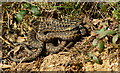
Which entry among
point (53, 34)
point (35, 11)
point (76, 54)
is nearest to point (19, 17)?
point (35, 11)

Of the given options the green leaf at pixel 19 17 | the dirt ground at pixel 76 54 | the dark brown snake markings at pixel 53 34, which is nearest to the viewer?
the dirt ground at pixel 76 54

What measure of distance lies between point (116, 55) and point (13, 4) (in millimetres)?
3525

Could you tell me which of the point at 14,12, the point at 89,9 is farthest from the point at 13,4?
the point at 89,9

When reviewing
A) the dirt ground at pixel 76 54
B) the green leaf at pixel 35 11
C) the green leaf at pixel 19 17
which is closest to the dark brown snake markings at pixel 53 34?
the dirt ground at pixel 76 54

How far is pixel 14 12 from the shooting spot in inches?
259

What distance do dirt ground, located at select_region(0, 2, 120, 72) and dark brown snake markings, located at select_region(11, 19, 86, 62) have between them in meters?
0.15

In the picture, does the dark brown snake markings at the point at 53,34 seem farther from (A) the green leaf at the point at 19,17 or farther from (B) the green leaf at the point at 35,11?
(A) the green leaf at the point at 19,17

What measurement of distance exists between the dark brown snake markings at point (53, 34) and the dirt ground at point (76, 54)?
155mm

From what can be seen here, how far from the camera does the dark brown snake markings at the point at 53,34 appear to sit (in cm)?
553

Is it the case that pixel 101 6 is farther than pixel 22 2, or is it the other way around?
pixel 22 2

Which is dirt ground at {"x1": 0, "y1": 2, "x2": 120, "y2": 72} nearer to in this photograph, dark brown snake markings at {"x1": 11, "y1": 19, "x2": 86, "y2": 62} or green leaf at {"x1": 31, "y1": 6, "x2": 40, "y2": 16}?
dark brown snake markings at {"x1": 11, "y1": 19, "x2": 86, "y2": 62}

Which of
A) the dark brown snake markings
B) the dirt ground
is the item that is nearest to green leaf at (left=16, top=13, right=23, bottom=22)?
the dirt ground

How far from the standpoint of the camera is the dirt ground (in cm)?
466

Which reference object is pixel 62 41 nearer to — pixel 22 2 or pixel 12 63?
pixel 12 63
